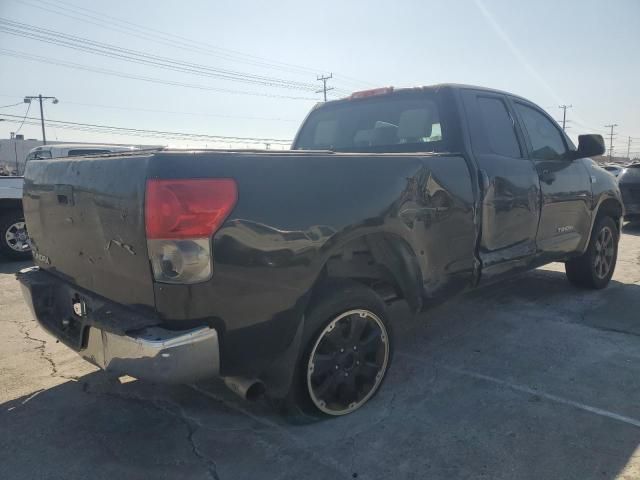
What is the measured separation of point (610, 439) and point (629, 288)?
3721 millimetres

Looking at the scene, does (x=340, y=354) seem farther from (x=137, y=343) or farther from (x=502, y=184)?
(x=502, y=184)

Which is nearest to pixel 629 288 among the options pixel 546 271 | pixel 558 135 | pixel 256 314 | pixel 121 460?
pixel 546 271

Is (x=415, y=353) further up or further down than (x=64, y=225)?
further down

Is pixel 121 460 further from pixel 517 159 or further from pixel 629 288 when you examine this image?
pixel 629 288

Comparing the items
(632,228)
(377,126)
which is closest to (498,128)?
(377,126)

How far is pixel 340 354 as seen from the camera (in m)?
2.92

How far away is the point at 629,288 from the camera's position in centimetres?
581

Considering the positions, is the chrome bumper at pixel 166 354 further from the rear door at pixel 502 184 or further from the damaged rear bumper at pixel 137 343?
the rear door at pixel 502 184

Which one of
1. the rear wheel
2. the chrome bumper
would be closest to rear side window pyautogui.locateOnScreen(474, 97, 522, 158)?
the chrome bumper

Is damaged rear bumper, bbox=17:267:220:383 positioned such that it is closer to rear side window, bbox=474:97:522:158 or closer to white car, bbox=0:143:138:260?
rear side window, bbox=474:97:522:158

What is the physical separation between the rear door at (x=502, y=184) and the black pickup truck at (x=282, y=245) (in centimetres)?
2

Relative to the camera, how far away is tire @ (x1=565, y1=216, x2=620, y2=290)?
549cm

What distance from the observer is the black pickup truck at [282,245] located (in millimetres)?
2213

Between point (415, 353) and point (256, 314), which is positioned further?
point (415, 353)
